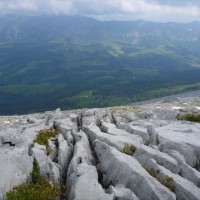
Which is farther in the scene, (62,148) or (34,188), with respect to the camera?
(62,148)

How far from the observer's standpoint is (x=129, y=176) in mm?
29750

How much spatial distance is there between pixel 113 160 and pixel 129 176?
363 cm

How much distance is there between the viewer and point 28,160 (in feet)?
109

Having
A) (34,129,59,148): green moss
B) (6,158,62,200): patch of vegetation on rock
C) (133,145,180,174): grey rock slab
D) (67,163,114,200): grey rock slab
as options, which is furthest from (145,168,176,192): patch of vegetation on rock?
(34,129,59,148): green moss

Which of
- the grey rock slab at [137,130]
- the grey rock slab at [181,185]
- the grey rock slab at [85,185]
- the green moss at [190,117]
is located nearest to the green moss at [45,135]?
the grey rock slab at [137,130]

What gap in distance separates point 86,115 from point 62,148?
18121 millimetres

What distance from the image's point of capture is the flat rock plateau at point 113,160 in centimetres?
2828

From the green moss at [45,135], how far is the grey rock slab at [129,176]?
7.62 m

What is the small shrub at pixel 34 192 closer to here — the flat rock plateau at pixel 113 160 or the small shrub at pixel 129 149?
the flat rock plateau at pixel 113 160

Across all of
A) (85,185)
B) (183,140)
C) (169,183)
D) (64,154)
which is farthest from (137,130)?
(85,185)

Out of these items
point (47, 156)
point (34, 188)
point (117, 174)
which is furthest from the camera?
point (47, 156)

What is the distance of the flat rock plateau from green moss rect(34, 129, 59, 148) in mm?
616

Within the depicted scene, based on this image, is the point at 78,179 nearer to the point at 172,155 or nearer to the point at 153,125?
the point at 172,155

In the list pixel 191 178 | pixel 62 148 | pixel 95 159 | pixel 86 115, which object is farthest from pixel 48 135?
pixel 191 178
